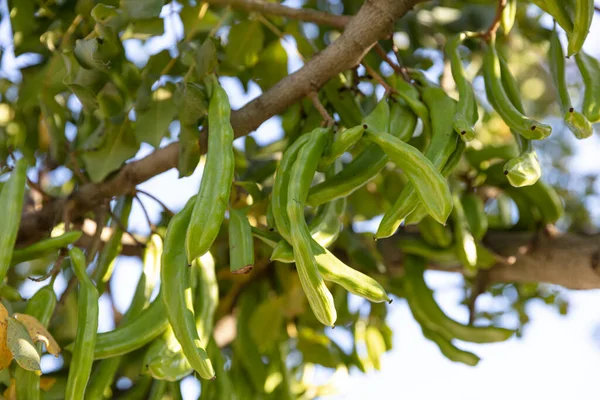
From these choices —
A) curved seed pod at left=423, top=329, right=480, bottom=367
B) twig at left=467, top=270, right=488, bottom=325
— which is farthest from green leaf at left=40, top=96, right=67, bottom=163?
twig at left=467, top=270, right=488, bottom=325

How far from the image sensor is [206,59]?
1331 millimetres

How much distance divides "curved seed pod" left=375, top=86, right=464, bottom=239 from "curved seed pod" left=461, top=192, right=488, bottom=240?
0.52 meters

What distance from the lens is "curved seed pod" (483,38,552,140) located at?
118 centimetres

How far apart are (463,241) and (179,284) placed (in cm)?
70

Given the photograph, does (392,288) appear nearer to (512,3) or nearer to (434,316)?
(434,316)

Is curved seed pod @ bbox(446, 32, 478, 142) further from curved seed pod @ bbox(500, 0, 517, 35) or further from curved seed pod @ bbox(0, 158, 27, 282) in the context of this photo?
curved seed pod @ bbox(0, 158, 27, 282)

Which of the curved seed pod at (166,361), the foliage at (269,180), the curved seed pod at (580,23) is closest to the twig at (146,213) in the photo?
the foliage at (269,180)

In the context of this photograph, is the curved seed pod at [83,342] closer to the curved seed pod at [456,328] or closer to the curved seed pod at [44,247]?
the curved seed pod at [44,247]

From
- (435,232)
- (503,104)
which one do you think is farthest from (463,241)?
(503,104)

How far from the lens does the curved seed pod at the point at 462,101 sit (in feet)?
3.79

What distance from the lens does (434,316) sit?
1.66 m

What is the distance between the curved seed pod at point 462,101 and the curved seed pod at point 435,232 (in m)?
0.43

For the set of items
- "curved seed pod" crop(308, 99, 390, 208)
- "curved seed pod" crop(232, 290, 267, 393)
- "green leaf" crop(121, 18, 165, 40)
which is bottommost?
"curved seed pod" crop(232, 290, 267, 393)

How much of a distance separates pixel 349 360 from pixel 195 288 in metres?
0.88
